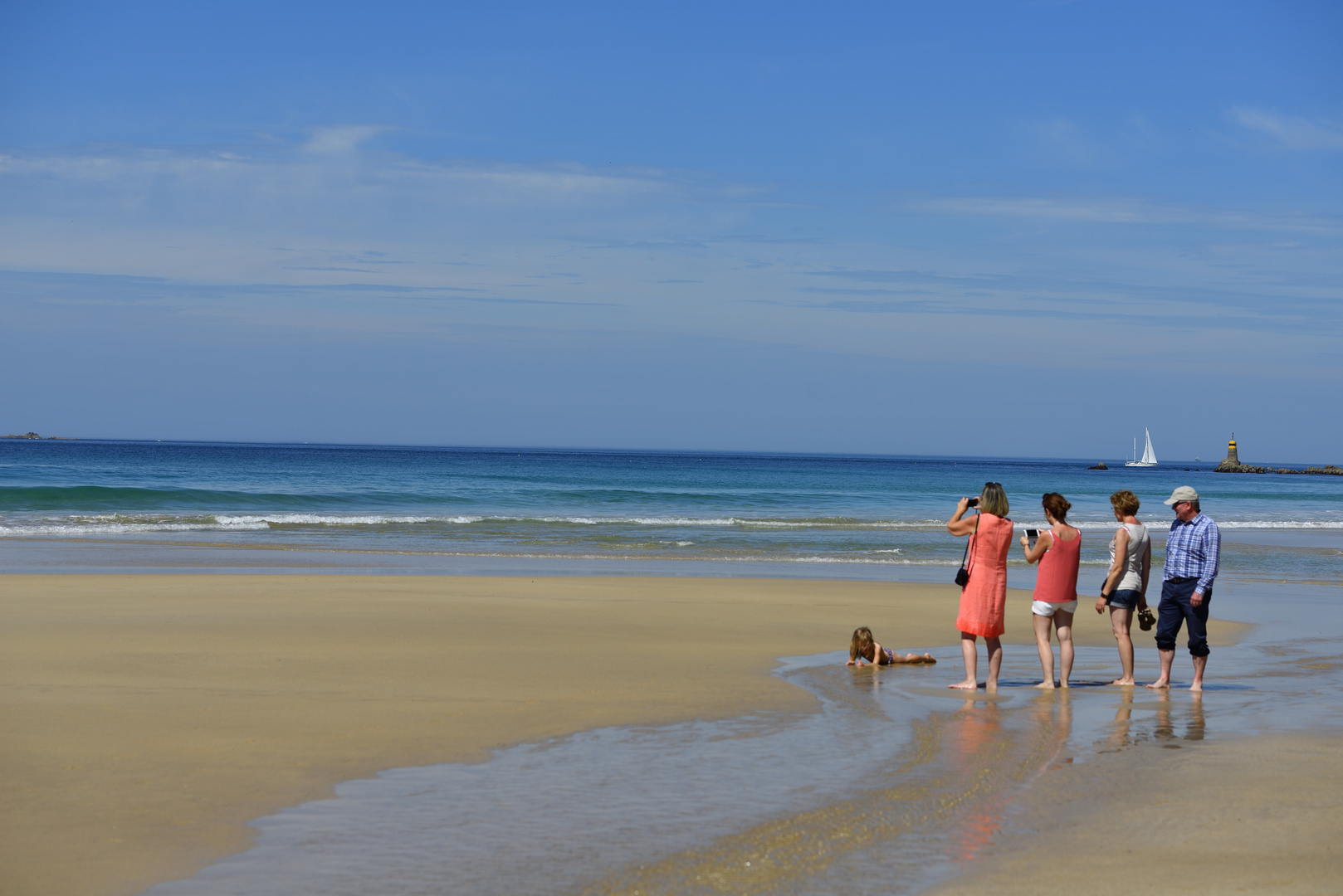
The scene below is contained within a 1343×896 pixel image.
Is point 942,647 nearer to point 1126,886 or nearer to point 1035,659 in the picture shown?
point 1035,659

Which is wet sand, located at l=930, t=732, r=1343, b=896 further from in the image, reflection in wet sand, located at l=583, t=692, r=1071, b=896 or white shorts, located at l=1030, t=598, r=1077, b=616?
white shorts, located at l=1030, t=598, r=1077, b=616

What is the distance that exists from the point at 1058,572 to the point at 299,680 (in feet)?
18.4

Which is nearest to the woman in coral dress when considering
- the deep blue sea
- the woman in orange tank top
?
the woman in orange tank top

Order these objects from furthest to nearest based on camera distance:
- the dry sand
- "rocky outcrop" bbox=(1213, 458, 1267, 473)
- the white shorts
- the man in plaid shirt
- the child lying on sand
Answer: "rocky outcrop" bbox=(1213, 458, 1267, 473) → the child lying on sand → the white shorts → the man in plaid shirt → the dry sand

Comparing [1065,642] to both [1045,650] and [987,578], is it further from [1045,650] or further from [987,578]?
[987,578]

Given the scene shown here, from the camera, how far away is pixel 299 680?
296 inches

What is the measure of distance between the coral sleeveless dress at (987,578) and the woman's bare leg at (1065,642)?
1.69 ft

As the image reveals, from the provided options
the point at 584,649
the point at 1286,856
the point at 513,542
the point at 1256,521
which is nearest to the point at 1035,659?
the point at 584,649

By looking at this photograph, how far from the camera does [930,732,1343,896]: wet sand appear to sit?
3887 millimetres

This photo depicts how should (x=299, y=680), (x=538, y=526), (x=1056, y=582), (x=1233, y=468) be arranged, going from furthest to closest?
(x=1233, y=468) → (x=538, y=526) → (x=1056, y=582) → (x=299, y=680)

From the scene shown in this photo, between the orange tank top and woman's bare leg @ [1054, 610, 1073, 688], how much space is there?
14 cm

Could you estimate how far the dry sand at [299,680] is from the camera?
4551 mm

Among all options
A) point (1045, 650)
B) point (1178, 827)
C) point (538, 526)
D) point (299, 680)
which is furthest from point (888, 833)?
point (538, 526)

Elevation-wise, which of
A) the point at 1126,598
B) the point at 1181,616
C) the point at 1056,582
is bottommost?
the point at 1181,616
